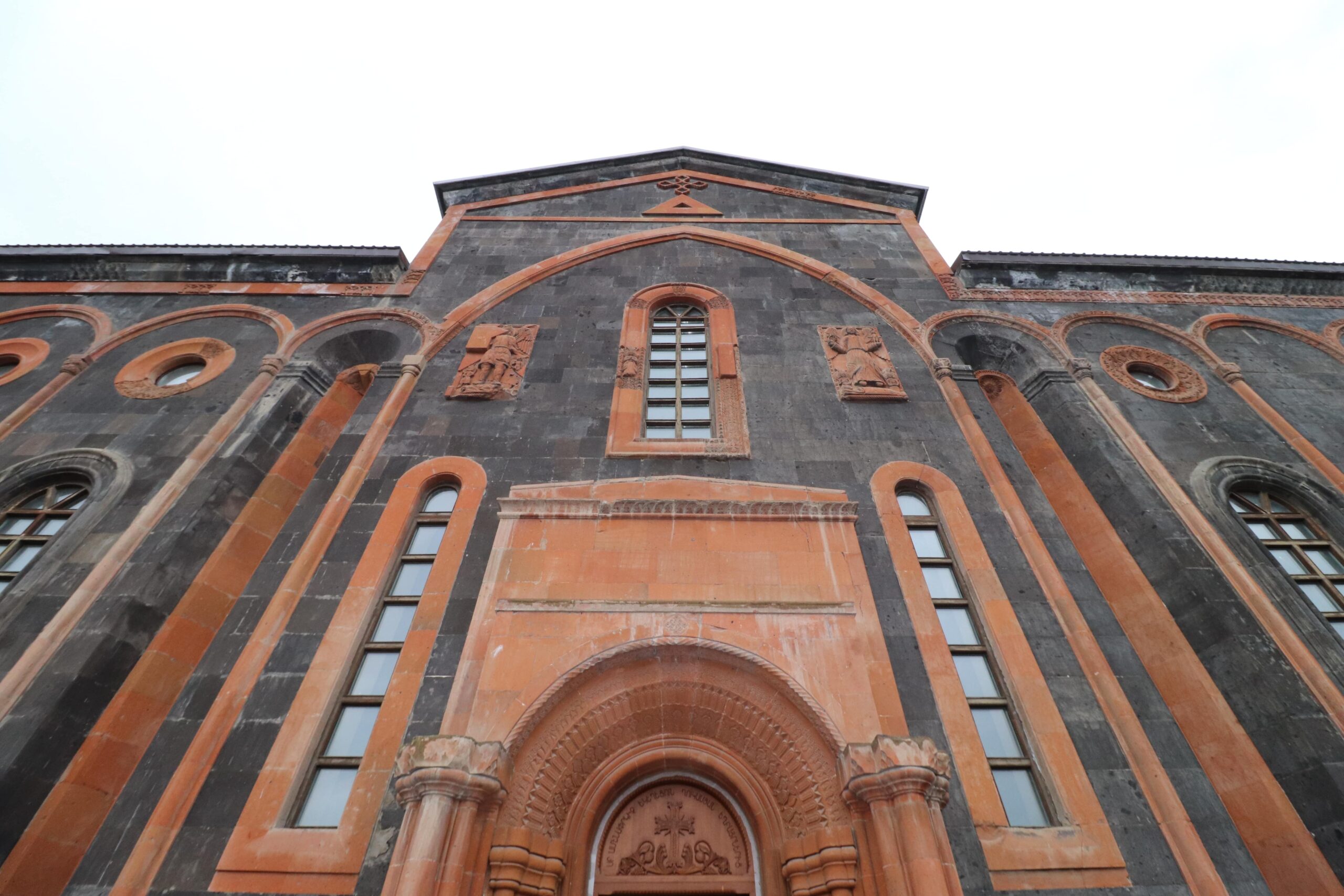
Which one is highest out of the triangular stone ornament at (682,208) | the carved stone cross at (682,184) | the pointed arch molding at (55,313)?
the carved stone cross at (682,184)

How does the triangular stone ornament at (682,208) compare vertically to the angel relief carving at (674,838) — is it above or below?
above

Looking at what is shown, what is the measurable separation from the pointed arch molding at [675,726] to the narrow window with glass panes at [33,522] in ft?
22.8

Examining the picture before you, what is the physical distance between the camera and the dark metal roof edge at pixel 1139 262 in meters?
12.3

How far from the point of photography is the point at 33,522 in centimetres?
853

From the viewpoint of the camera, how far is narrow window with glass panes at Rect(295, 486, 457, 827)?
19.9ft

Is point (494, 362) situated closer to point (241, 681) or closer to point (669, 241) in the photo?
point (669, 241)

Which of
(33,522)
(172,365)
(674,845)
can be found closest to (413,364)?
(172,365)

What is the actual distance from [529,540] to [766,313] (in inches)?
237

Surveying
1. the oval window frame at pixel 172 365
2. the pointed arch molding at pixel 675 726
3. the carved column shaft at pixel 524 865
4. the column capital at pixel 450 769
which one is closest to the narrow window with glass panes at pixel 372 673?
the column capital at pixel 450 769

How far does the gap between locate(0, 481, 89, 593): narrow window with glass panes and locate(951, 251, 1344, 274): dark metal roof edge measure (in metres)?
14.4

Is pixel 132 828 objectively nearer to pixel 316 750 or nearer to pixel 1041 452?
pixel 316 750

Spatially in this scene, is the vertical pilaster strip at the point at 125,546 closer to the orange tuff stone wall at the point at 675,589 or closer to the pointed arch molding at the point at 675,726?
the orange tuff stone wall at the point at 675,589

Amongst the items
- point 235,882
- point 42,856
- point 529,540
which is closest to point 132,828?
point 42,856

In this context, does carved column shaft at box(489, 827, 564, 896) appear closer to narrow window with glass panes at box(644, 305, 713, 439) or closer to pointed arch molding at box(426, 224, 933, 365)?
narrow window with glass panes at box(644, 305, 713, 439)
